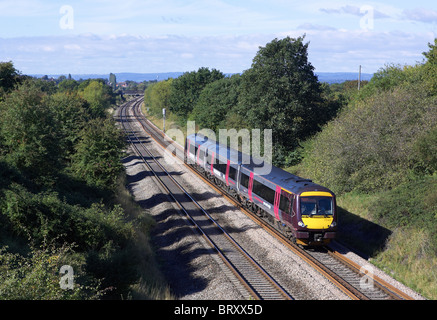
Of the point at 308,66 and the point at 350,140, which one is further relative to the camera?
the point at 308,66

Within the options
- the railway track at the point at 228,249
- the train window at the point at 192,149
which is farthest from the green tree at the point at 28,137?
the train window at the point at 192,149

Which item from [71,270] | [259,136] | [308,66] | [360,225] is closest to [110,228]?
Result: [71,270]

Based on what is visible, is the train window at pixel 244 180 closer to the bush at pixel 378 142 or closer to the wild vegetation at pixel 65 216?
the bush at pixel 378 142

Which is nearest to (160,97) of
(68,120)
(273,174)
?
(68,120)

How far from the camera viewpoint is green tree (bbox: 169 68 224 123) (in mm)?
66375

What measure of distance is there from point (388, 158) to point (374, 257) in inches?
273

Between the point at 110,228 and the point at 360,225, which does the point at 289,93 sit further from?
the point at 110,228

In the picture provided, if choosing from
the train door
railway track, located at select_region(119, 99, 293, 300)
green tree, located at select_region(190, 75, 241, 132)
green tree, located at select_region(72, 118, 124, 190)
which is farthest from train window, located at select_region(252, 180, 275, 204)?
green tree, located at select_region(190, 75, 241, 132)

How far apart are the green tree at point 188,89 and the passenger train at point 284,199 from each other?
132ft

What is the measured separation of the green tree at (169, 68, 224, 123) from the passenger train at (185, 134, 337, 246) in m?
40.2

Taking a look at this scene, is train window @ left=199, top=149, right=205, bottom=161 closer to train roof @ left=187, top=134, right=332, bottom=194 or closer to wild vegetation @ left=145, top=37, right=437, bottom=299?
train roof @ left=187, top=134, right=332, bottom=194

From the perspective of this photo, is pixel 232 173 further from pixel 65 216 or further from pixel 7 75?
pixel 7 75

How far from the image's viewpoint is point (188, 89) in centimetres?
6819
